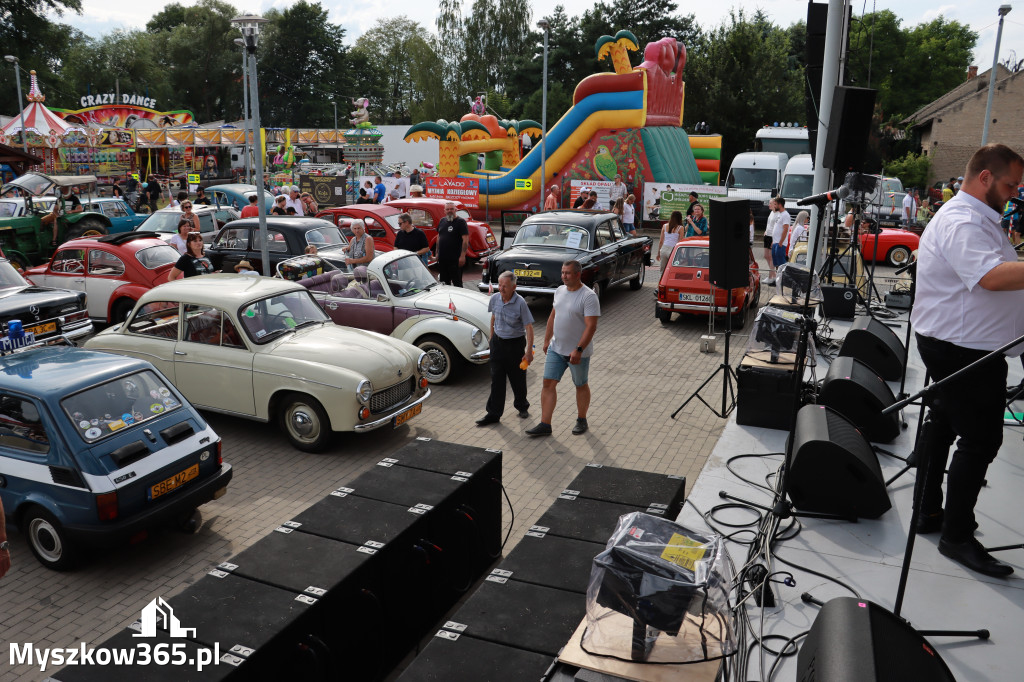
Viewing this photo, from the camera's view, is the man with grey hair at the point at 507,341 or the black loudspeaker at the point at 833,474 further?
the man with grey hair at the point at 507,341

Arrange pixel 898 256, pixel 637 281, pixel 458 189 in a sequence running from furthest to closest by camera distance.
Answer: pixel 458 189 → pixel 898 256 → pixel 637 281

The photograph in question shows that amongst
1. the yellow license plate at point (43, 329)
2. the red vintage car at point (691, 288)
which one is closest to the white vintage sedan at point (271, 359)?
the yellow license plate at point (43, 329)

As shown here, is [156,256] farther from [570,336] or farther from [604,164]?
[604,164]

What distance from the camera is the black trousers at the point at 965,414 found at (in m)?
4.01

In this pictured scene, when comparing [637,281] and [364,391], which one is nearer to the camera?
[364,391]

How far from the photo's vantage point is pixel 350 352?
8016mm

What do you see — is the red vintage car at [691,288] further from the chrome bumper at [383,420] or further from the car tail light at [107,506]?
the car tail light at [107,506]

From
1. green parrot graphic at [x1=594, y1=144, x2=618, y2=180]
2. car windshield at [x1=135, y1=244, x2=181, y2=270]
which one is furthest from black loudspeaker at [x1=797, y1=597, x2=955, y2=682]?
green parrot graphic at [x1=594, y1=144, x2=618, y2=180]

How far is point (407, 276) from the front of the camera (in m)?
10.9

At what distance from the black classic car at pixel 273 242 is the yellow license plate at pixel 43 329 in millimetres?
4035

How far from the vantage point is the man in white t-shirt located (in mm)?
7891

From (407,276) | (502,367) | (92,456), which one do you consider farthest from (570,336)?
(92,456)

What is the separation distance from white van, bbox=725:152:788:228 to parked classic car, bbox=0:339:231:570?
73.9ft

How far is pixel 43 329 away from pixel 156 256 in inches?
113
